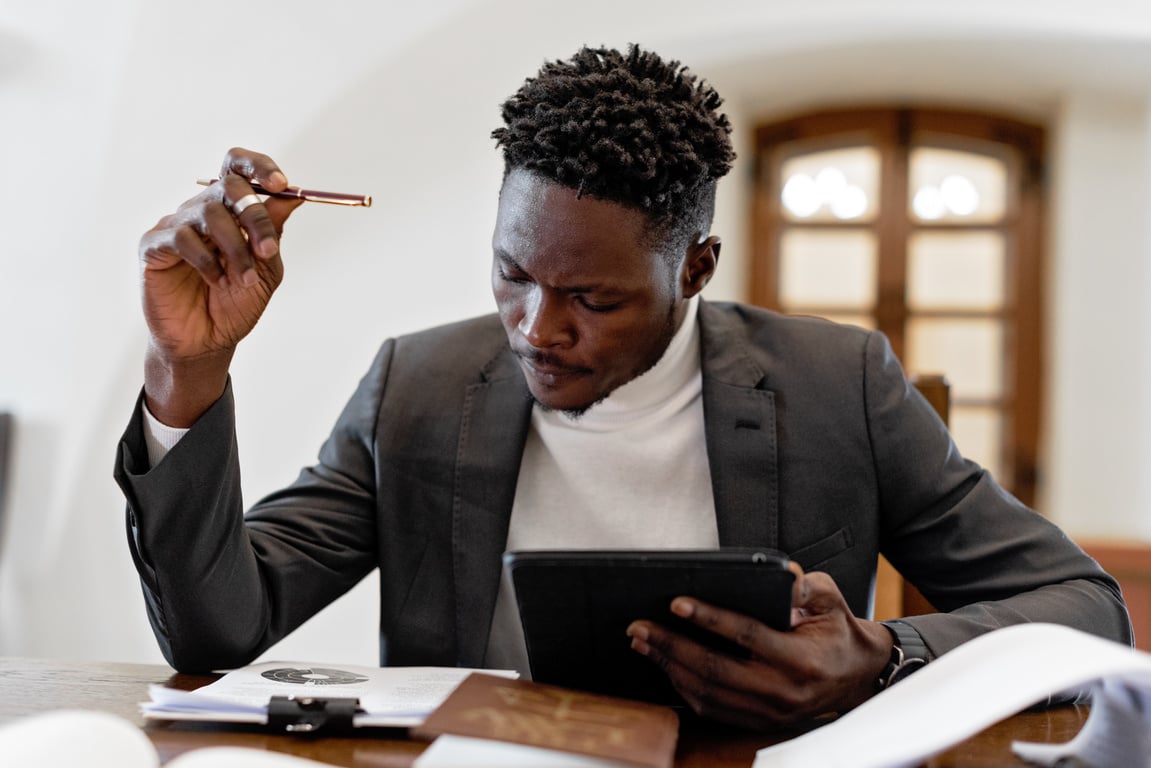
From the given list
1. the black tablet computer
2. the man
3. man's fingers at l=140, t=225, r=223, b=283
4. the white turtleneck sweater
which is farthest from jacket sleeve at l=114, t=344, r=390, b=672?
the black tablet computer

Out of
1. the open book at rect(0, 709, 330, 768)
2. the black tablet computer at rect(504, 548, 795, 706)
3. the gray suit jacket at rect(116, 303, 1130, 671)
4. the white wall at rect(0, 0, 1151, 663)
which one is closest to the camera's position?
the open book at rect(0, 709, 330, 768)

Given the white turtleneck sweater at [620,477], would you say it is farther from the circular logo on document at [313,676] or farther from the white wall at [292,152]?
the white wall at [292,152]

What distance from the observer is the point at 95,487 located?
3.63m

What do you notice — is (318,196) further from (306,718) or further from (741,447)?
(741,447)

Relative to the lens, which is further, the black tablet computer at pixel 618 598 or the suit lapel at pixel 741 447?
the suit lapel at pixel 741 447

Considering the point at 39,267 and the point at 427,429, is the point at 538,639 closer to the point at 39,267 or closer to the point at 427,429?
the point at 427,429

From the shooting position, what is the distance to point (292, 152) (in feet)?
11.8

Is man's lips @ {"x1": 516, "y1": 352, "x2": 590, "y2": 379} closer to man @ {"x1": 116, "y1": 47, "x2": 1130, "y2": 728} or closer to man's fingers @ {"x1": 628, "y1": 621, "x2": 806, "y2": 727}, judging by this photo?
man @ {"x1": 116, "y1": 47, "x2": 1130, "y2": 728}

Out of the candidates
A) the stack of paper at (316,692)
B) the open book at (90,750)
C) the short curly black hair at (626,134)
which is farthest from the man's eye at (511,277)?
the open book at (90,750)

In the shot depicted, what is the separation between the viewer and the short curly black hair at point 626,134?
135cm

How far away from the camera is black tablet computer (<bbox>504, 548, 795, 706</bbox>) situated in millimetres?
954

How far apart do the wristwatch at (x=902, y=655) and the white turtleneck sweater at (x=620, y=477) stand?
364mm

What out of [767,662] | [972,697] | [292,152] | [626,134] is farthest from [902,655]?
[292,152]

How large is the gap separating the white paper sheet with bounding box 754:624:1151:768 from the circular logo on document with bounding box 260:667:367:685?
1.32 ft
